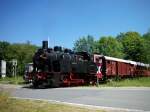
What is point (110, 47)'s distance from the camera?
363 ft

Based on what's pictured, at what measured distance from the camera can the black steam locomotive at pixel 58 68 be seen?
29.5m

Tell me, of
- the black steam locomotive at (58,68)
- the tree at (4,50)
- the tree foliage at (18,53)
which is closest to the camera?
the black steam locomotive at (58,68)

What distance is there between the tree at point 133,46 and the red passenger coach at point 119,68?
40.6m

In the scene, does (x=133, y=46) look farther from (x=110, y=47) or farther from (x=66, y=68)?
(x=66, y=68)

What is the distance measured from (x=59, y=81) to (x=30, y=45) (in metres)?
63.4

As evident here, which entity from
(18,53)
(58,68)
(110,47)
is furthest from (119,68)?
(110,47)

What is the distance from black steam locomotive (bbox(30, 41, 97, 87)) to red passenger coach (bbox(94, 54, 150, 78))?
3511 millimetres

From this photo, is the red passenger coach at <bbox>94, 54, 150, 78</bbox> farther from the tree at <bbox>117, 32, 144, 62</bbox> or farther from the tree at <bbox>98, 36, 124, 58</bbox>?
the tree at <bbox>98, 36, 124, 58</bbox>

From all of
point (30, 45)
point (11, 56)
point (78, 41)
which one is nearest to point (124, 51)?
point (78, 41)

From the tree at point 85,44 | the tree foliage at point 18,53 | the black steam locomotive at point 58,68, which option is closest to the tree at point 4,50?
the tree foliage at point 18,53

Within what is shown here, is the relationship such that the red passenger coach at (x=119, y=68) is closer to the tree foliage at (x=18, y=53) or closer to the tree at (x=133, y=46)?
the tree foliage at (x=18, y=53)

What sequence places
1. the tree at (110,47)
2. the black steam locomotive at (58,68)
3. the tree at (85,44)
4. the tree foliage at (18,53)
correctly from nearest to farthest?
the black steam locomotive at (58,68)
the tree foliage at (18,53)
the tree at (110,47)
the tree at (85,44)

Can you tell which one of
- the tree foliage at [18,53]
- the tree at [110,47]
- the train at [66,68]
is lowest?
the train at [66,68]

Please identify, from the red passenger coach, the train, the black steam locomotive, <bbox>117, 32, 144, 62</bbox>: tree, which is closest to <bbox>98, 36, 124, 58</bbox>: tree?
<bbox>117, 32, 144, 62</bbox>: tree
